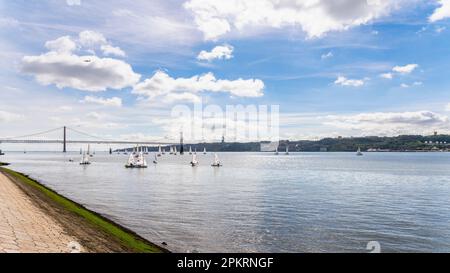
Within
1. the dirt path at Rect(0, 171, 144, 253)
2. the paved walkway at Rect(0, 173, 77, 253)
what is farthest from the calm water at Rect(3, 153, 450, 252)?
the paved walkway at Rect(0, 173, 77, 253)

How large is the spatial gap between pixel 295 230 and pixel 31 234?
1913 centimetres

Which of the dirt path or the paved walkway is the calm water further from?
the paved walkway

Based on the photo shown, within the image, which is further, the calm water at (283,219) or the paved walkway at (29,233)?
the calm water at (283,219)

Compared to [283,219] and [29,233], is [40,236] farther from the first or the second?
[283,219]

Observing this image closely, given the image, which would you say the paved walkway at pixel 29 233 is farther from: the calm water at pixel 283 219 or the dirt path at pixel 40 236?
the calm water at pixel 283 219

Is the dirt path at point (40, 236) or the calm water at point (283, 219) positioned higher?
the dirt path at point (40, 236)

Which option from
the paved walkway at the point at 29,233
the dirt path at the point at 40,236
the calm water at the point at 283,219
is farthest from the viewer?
the calm water at the point at 283,219

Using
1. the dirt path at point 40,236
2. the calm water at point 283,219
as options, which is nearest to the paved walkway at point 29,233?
the dirt path at point 40,236

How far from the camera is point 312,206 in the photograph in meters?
41.5

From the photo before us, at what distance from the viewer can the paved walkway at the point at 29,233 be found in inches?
526

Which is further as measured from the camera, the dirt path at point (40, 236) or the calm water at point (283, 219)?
the calm water at point (283, 219)

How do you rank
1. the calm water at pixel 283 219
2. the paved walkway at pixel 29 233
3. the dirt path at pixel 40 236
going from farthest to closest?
the calm water at pixel 283 219
the dirt path at pixel 40 236
the paved walkway at pixel 29 233

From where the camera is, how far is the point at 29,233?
15.7 metres

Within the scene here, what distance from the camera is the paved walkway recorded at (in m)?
13.4
